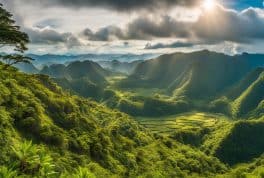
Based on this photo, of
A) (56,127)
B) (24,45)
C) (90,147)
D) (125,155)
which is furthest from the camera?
(125,155)

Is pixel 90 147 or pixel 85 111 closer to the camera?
pixel 90 147

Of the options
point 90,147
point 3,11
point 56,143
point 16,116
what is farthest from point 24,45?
point 90,147

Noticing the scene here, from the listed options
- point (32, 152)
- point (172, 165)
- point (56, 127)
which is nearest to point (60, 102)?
point (56, 127)

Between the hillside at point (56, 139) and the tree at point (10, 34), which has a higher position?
the tree at point (10, 34)

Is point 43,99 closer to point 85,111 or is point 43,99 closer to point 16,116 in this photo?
point 16,116

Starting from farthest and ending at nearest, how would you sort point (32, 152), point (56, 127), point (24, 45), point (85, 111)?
1. point (85, 111)
2. point (56, 127)
3. point (24, 45)
4. point (32, 152)

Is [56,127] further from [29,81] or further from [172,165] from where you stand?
[172,165]

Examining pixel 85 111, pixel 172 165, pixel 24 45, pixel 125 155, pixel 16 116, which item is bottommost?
pixel 172 165

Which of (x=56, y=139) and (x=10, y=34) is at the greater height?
(x=10, y=34)

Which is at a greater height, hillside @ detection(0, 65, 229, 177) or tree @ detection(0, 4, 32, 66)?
tree @ detection(0, 4, 32, 66)

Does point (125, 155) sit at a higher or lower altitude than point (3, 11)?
lower
